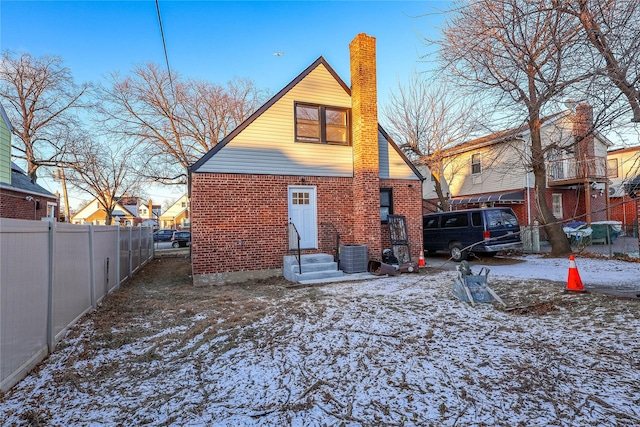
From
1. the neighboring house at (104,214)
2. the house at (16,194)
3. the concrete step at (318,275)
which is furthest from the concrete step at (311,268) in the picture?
the neighboring house at (104,214)

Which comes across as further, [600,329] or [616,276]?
[616,276]

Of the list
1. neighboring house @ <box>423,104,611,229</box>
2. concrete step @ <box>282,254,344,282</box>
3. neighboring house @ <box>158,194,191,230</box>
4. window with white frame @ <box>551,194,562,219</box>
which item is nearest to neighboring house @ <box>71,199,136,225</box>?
neighboring house @ <box>158,194,191,230</box>

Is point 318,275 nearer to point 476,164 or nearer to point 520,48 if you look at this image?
point 520,48

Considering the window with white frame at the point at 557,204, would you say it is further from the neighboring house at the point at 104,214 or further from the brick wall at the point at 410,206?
the neighboring house at the point at 104,214

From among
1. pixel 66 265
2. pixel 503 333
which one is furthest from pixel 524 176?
pixel 66 265

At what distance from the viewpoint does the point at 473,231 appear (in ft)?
38.3

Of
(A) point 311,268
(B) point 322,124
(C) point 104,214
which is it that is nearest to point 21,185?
(B) point 322,124

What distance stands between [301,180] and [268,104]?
2.32 metres

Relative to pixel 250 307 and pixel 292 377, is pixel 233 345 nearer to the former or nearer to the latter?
pixel 292 377

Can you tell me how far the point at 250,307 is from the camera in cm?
604

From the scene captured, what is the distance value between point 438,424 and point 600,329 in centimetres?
328

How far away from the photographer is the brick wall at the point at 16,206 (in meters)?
15.9

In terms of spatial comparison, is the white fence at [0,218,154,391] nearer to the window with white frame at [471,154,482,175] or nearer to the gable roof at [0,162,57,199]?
the gable roof at [0,162,57,199]

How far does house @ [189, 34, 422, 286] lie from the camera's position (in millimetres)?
8844
